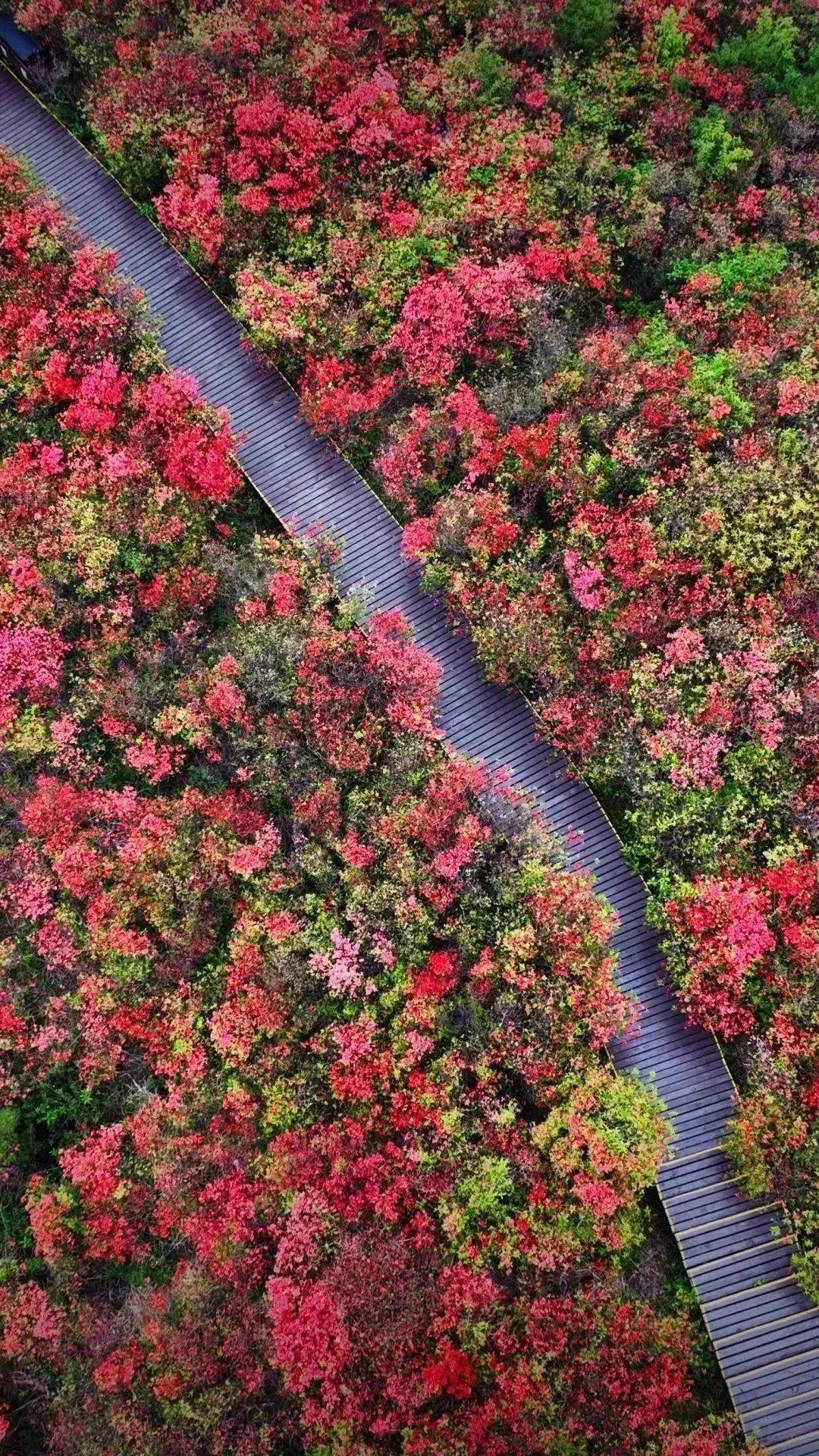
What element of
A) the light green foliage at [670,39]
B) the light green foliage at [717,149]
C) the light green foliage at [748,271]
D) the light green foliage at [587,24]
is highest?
the light green foliage at [587,24]

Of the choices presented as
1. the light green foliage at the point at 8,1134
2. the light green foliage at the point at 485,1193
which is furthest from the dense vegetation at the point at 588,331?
the light green foliage at the point at 8,1134

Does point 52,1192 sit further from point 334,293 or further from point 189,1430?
point 334,293

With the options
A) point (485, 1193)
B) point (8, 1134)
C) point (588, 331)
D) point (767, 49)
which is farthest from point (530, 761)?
point (767, 49)

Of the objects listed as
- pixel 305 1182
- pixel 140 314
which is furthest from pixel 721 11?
pixel 305 1182

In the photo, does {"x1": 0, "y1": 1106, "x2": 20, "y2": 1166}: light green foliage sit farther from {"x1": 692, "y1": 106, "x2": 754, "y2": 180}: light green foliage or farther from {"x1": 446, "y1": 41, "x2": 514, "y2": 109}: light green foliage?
{"x1": 692, "y1": 106, "x2": 754, "y2": 180}: light green foliage

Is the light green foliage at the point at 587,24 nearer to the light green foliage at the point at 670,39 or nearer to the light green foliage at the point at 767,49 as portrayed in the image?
the light green foliage at the point at 670,39

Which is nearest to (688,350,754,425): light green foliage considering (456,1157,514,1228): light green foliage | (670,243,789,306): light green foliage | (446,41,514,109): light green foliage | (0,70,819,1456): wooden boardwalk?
(670,243,789,306): light green foliage
